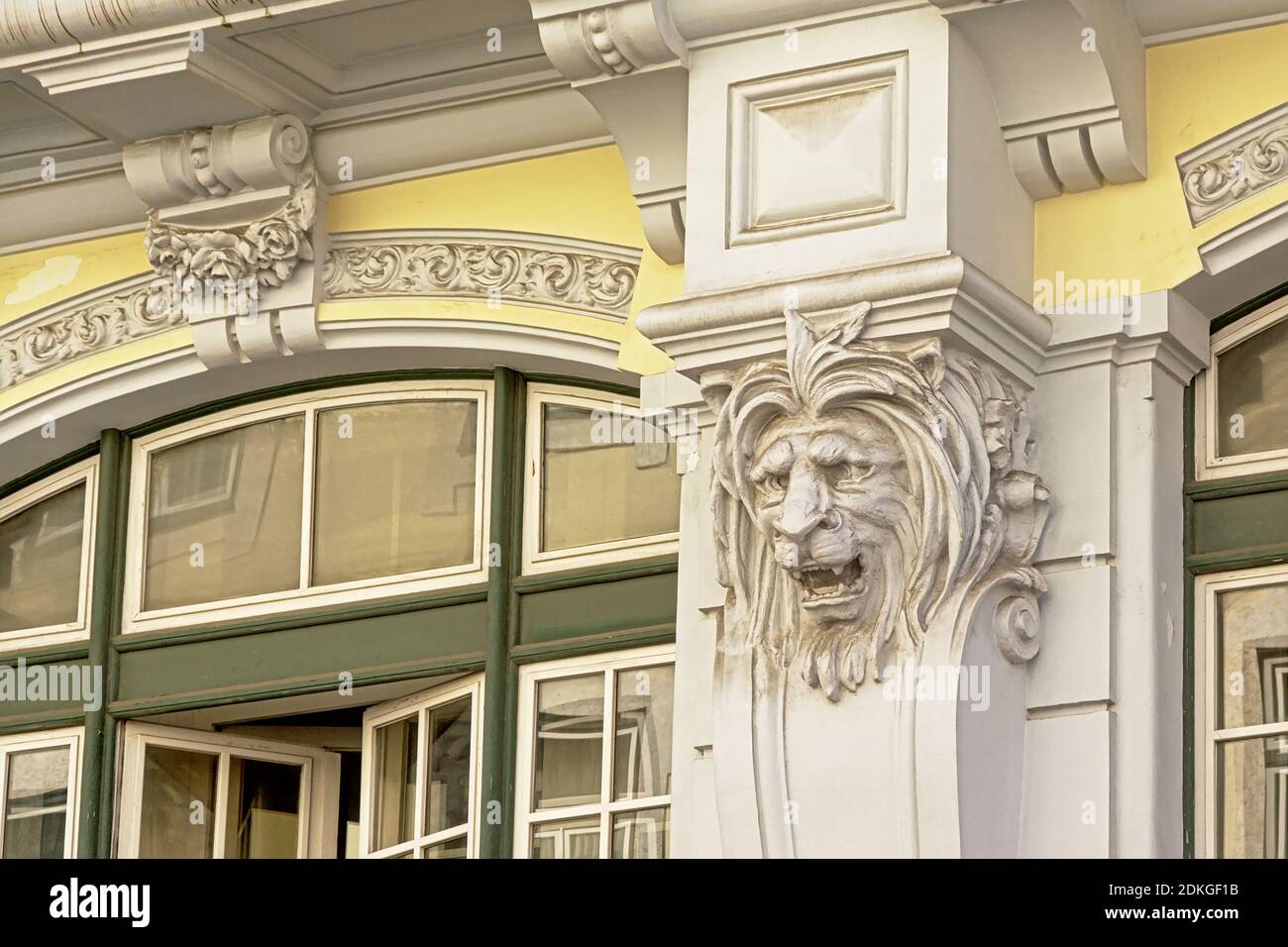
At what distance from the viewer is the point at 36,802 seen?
881 centimetres

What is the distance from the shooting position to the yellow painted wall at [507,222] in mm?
7988

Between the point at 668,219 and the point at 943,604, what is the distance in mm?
1527

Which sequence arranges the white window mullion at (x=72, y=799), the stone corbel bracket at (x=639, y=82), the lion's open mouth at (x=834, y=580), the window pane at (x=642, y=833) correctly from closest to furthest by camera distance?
the lion's open mouth at (x=834, y=580)
the stone corbel bracket at (x=639, y=82)
the window pane at (x=642, y=833)
the white window mullion at (x=72, y=799)

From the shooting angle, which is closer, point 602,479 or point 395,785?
point 602,479

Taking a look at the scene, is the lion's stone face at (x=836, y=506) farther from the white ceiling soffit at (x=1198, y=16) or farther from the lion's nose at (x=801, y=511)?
the white ceiling soffit at (x=1198, y=16)

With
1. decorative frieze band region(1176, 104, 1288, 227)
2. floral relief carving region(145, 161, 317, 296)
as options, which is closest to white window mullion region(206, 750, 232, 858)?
floral relief carving region(145, 161, 317, 296)

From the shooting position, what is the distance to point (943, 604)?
22.5 ft

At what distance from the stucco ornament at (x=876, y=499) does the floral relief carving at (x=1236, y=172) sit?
69 centimetres

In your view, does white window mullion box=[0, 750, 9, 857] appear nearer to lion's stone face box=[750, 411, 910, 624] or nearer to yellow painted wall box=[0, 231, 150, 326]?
yellow painted wall box=[0, 231, 150, 326]

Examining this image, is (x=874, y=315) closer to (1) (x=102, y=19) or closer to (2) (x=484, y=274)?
(2) (x=484, y=274)

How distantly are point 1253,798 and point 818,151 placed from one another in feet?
6.14

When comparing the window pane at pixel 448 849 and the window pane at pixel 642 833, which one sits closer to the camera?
the window pane at pixel 642 833

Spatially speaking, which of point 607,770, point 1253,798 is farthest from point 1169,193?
point 607,770

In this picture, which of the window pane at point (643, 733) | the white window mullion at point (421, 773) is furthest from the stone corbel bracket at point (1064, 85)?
the white window mullion at point (421, 773)
